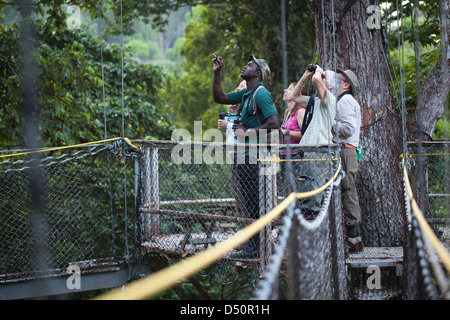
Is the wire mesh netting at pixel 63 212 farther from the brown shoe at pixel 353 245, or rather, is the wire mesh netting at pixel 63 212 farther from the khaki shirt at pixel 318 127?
the brown shoe at pixel 353 245

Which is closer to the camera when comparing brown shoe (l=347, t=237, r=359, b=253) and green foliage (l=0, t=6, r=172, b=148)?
brown shoe (l=347, t=237, r=359, b=253)

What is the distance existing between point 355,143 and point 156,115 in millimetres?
6012

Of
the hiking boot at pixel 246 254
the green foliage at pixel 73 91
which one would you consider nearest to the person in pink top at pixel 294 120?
the hiking boot at pixel 246 254

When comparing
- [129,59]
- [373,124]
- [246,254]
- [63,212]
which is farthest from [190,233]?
[129,59]

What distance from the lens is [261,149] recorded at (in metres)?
4.19

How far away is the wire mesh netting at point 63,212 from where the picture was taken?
4.96 metres

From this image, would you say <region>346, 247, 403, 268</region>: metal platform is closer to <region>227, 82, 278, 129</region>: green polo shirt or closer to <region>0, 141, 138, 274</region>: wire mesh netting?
<region>227, 82, 278, 129</region>: green polo shirt

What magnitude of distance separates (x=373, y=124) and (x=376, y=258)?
165cm

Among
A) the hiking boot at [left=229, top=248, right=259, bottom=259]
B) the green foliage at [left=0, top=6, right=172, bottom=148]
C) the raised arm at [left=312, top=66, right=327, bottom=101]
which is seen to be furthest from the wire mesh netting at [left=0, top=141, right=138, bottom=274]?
the raised arm at [left=312, top=66, right=327, bottom=101]

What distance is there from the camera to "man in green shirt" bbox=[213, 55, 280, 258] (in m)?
4.23

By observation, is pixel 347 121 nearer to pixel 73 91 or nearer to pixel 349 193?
pixel 349 193

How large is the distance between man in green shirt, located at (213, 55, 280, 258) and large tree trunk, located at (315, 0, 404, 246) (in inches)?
35.3

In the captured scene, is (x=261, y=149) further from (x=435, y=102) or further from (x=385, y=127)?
(x=435, y=102)
